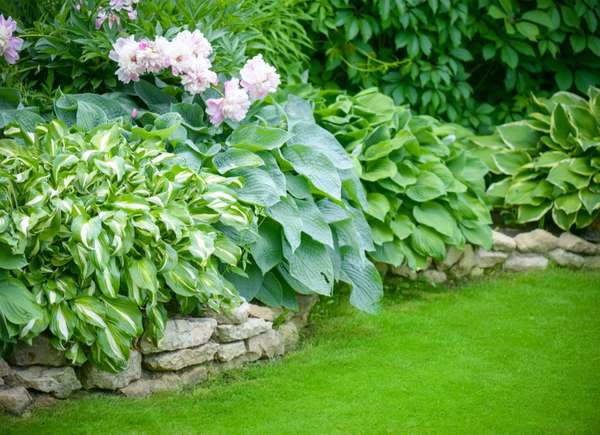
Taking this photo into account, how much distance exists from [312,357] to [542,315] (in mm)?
1481

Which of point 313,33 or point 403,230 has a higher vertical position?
point 313,33

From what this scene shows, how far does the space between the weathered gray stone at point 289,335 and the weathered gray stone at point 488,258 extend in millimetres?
1669

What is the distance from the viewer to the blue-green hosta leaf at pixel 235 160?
4.20m

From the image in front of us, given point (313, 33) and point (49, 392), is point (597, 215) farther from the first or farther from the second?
point (49, 392)

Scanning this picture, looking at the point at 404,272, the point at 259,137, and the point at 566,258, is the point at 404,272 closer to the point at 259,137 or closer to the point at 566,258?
the point at 566,258

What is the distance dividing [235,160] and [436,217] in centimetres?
161

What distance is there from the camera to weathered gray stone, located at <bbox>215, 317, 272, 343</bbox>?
13.5 ft

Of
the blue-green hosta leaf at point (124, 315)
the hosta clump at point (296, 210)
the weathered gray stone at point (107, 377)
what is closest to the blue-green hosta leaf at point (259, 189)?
the hosta clump at point (296, 210)

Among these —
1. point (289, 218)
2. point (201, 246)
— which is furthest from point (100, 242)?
point (289, 218)

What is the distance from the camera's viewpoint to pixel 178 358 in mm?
3908

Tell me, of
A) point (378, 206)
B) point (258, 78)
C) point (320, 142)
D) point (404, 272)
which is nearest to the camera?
point (258, 78)

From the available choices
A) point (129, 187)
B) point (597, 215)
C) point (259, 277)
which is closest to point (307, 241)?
point (259, 277)

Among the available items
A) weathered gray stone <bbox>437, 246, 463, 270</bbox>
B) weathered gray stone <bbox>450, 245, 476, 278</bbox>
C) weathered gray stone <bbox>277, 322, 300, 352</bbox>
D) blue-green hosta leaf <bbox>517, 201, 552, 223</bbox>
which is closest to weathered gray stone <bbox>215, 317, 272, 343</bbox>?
weathered gray stone <bbox>277, 322, 300, 352</bbox>

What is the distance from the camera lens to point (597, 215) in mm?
5977
